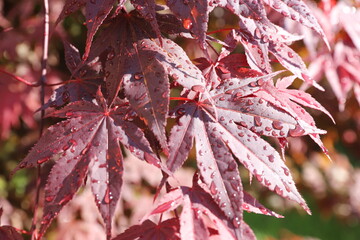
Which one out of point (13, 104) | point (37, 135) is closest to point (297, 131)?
point (13, 104)

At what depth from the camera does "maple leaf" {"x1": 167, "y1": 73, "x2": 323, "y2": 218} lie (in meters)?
0.71

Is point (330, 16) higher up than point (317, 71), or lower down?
higher up

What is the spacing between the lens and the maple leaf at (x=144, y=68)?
70cm

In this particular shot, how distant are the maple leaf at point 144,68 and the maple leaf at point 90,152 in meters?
0.05

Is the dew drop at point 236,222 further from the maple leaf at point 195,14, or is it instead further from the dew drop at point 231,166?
the maple leaf at point 195,14

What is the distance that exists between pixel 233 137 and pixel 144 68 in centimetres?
18

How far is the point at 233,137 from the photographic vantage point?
761 mm

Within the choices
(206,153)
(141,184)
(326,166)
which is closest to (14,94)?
(141,184)

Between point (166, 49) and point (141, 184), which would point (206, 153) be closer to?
point (166, 49)

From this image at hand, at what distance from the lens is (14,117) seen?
7.22 ft

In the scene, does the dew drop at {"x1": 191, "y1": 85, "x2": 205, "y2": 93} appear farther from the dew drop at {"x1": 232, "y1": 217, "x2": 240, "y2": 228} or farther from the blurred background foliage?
the blurred background foliage

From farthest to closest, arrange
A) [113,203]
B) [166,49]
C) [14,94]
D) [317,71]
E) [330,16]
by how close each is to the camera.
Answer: [14,94] < [317,71] < [330,16] < [166,49] < [113,203]

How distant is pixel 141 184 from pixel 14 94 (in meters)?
0.75

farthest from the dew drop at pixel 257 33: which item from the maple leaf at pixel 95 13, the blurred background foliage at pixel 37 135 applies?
the blurred background foliage at pixel 37 135
